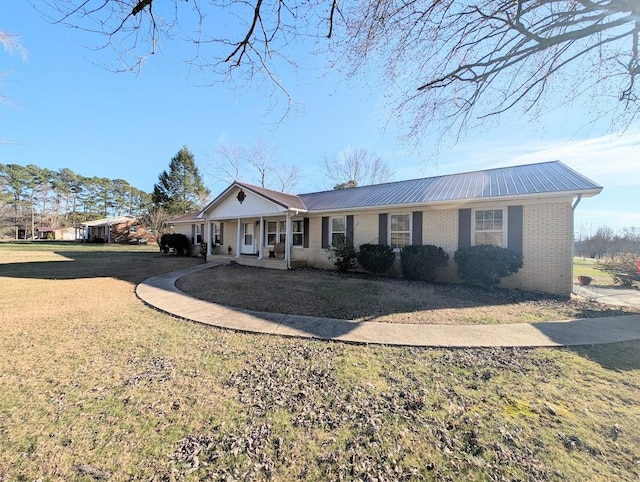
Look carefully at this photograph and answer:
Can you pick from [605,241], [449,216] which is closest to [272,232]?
[449,216]

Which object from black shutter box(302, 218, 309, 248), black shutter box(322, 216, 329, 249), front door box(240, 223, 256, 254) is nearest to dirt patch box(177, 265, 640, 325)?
black shutter box(322, 216, 329, 249)

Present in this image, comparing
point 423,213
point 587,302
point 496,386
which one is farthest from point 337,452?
point 423,213

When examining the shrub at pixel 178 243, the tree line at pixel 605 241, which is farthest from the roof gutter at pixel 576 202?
the tree line at pixel 605 241

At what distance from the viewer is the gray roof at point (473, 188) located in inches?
349

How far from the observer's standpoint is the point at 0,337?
4676mm

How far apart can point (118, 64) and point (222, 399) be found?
483 centimetres

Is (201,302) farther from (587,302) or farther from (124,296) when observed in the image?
(587,302)

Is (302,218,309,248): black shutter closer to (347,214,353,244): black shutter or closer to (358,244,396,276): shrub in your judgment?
(347,214,353,244): black shutter

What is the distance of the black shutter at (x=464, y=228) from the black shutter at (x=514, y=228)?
124cm

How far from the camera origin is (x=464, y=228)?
10.3 metres

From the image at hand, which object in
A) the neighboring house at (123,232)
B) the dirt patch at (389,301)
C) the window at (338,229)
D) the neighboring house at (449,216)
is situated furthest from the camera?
the neighboring house at (123,232)

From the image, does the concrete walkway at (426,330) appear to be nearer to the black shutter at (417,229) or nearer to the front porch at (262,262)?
the black shutter at (417,229)

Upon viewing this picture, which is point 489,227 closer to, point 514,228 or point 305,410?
point 514,228

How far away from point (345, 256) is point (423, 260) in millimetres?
3293
